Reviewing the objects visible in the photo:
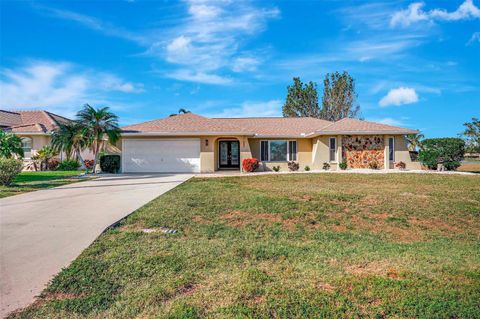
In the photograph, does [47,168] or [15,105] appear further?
[15,105]

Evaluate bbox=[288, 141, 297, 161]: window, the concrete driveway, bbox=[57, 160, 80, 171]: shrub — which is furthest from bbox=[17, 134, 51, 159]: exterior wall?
bbox=[288, 141, 297, 161]: window

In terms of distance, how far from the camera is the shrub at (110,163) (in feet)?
70.6

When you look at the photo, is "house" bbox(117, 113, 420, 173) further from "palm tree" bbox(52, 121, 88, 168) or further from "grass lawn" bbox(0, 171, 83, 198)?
"grass lawn" bbox(0, 171, 83, 198)

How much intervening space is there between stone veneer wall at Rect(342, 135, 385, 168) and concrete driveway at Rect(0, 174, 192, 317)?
51.6 ft

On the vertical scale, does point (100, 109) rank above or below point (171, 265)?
above

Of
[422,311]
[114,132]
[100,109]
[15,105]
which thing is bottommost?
[422,311]

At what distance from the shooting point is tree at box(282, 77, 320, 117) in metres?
43.0

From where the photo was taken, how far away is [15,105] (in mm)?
31109

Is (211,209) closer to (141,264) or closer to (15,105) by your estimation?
(141,264)

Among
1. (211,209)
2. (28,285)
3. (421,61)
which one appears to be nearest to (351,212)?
(211,209)

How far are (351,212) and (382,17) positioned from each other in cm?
1122

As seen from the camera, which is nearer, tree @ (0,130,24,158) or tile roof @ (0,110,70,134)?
tree @ (0,130,24,158)

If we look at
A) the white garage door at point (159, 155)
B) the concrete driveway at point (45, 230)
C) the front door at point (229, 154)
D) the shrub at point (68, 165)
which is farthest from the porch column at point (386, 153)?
the shrub at point (68, 165)

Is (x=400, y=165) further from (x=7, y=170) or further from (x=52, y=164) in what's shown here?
(x=52, y=164)
